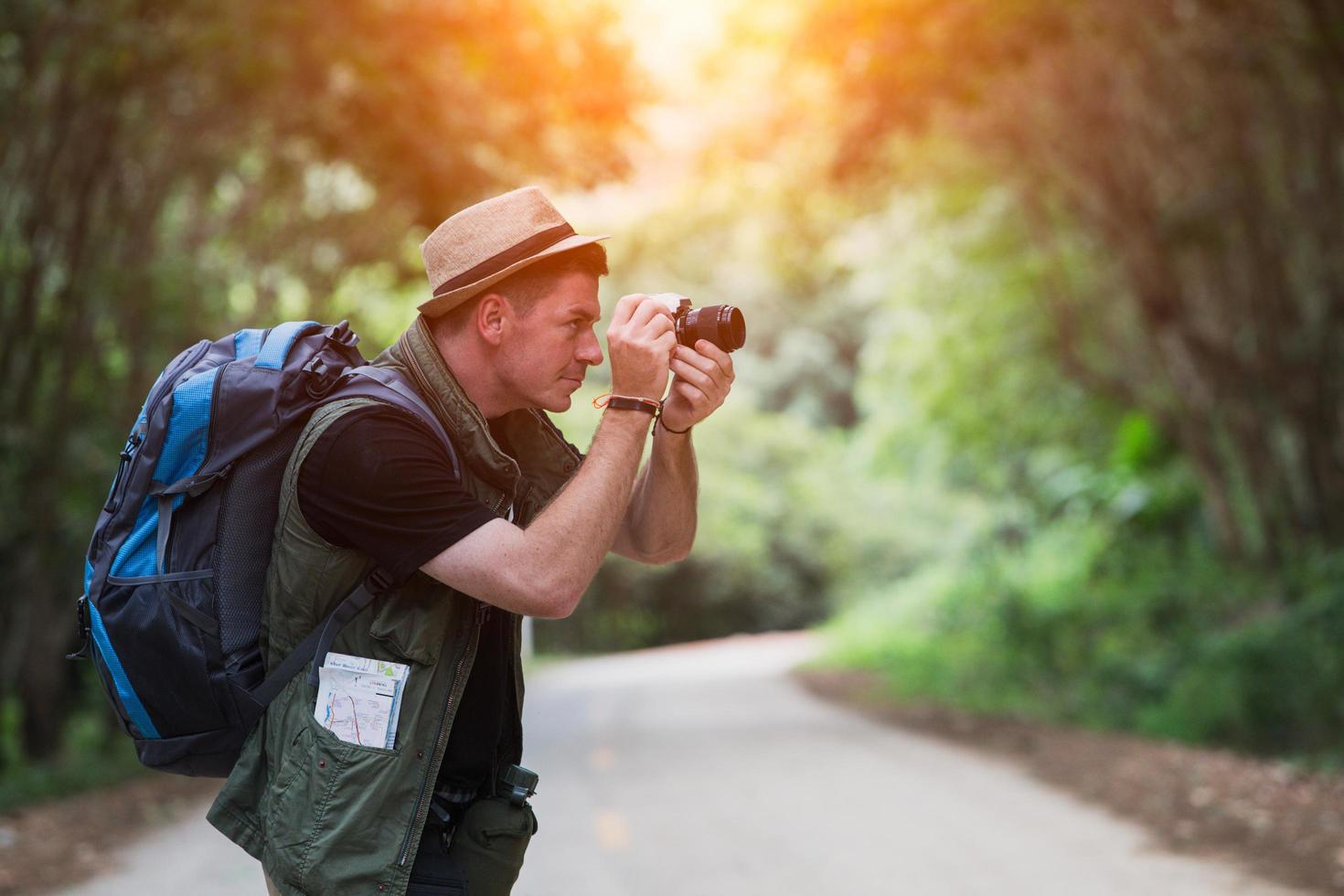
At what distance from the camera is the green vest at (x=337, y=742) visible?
8.61 ft

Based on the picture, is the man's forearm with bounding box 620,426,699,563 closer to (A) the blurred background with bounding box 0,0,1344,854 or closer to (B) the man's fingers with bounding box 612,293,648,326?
(B) the man's fingers with bounding box 612,293,648,326

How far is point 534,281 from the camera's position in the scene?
9.64 feet

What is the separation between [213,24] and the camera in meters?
11.4

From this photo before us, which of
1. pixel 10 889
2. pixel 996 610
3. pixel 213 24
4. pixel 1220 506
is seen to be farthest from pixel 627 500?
pixel 1220 506

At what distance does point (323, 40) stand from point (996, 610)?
1117 cm

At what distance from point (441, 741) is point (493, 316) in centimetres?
77

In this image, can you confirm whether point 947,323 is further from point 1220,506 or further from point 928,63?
point 928,63

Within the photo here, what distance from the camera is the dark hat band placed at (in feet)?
9.48

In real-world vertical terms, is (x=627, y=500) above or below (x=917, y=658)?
above

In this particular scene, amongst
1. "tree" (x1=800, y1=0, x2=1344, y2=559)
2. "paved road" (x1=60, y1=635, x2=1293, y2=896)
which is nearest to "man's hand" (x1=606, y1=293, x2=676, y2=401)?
"paved road" (x1=60, y1=635, x2=1293, y2=896)

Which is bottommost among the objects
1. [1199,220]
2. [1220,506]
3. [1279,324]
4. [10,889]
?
[10,889]

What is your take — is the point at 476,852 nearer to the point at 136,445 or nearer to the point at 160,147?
the point at 136,445

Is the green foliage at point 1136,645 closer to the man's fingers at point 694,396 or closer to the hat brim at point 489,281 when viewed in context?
the man's fingers at point 694,396

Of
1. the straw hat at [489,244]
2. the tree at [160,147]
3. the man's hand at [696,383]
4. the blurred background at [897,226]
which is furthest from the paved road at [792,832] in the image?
the straw hat at [489,244]
